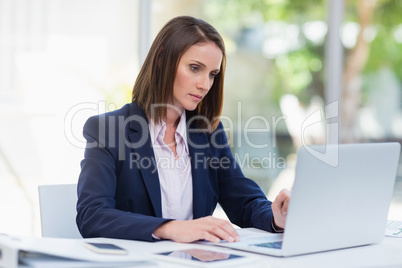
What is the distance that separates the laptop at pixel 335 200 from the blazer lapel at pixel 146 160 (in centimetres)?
39

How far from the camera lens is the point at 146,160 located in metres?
1.94

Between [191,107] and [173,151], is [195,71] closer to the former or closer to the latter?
[191,107]

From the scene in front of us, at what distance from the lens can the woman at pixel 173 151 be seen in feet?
5.99

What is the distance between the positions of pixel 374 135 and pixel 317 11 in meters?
1.06

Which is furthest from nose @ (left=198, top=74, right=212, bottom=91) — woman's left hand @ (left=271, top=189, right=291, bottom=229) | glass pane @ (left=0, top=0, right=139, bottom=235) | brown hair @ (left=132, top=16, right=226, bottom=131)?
glass pane @ (left=0, top=0, right=139, bottom=235)

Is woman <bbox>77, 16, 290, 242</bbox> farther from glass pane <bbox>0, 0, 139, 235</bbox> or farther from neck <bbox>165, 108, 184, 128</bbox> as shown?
glass pane <bbox>0, 0, 139, 235</bbox>

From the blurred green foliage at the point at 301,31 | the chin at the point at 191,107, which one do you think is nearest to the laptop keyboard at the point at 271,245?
the chin at the point at 191,107

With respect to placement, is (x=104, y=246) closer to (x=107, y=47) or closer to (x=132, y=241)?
(x=132, y=241)

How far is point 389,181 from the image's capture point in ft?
5.39

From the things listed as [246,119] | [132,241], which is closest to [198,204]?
[132,241]

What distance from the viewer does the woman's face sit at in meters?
2.02

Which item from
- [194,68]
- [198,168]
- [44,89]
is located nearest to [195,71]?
[194,68]

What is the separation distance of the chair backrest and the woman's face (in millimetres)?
508

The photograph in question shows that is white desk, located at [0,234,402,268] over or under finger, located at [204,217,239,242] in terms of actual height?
under
